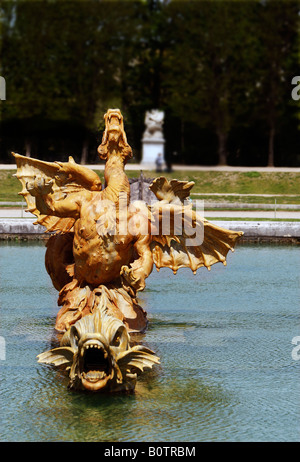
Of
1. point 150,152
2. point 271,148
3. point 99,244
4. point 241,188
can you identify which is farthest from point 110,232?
point 241,188

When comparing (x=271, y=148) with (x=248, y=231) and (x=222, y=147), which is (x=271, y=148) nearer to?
(x=248, y=231)

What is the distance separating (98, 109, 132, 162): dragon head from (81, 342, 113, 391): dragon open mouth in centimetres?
254

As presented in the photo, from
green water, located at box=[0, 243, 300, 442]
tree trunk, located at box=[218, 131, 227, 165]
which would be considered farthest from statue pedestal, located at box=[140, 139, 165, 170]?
green water, located at box=[0, 243, 300, 442]

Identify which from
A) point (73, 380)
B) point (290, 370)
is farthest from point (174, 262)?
point (73, 380)

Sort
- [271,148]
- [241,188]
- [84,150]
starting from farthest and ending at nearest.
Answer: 1. [241,188]
2. [271,148]
3. [84,150]

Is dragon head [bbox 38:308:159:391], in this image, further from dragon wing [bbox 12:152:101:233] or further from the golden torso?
dragon wing [bbox 12:152:101:233]

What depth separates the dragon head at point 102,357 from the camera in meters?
7.25

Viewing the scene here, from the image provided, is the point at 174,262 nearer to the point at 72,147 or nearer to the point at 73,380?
the point at 73,380

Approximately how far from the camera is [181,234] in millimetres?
9570

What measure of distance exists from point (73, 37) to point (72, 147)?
2599 mm

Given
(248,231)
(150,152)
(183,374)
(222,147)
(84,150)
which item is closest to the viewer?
(183,374)

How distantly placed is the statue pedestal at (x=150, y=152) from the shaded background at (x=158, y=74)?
0.33 ft

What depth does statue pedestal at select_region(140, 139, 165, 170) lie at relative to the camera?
1085 centimetres

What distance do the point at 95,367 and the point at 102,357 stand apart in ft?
0.36
